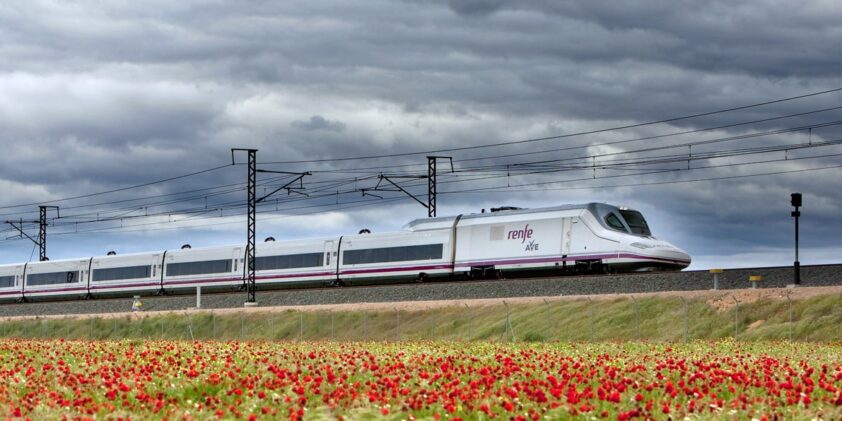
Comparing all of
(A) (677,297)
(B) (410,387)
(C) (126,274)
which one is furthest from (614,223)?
(C) (126,274)

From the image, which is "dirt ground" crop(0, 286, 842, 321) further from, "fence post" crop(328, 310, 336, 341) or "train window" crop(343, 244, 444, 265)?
"train window" crop(343, 244, 444, 265)

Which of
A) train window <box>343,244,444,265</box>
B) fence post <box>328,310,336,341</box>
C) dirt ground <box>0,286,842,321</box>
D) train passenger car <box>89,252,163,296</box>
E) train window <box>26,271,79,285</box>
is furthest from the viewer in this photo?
train window <box>26,271,79,285</box>

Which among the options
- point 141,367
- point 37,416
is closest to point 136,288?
point 141,367

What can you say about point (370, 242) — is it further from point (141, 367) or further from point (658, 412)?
point (658, 412)

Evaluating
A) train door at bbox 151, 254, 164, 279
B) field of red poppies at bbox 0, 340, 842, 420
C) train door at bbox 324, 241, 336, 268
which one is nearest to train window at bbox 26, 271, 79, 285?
train door at bbox 151, 254, 164, 279

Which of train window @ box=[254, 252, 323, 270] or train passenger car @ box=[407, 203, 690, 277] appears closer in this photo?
train passenger car @ box=[407, 203, 690, 277]

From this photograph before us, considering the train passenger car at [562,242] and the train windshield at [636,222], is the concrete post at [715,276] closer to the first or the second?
the train passenger car at [562,242]

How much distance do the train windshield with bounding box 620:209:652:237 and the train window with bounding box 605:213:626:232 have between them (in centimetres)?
58

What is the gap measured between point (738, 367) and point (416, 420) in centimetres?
834

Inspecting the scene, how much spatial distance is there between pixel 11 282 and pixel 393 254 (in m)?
47.5

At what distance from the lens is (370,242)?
58031 mm

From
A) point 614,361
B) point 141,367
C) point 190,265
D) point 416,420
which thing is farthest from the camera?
point 190,265

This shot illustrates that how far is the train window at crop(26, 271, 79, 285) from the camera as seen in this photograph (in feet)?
270

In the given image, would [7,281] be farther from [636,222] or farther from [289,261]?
[636,222]
